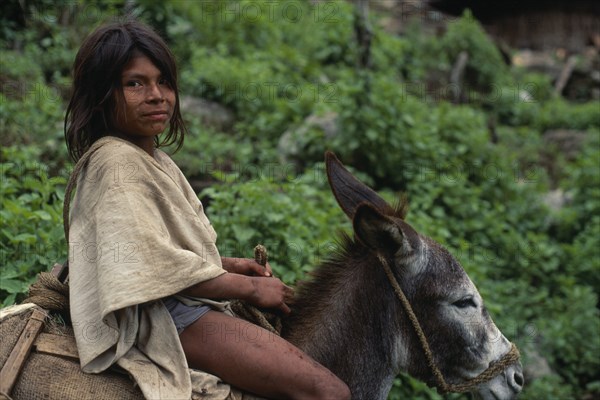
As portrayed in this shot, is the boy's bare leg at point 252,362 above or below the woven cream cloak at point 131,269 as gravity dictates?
below

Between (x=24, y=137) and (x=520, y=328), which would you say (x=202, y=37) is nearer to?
(x=24, y=137)

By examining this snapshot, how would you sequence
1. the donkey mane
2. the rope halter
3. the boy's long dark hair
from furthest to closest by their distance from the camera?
1. the donkey mane
2. the rope halter
3. the boy's long dark hair

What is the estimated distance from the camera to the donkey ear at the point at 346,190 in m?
2.97

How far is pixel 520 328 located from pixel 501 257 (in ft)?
4.38

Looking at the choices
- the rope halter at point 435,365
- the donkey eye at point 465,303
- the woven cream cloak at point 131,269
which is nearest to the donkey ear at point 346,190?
the rope halter at point 435,365

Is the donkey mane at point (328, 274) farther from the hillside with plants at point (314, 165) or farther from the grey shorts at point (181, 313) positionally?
the hillside with plants at point (314, 165)

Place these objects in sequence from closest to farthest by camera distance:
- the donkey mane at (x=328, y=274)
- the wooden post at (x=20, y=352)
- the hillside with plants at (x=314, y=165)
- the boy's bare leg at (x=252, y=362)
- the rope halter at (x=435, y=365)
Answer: the wooden post at (x=20, y=352), the boy's bare leg at (x=252, y=362), the rope halter at (x=435, y=365), the donkey mane at (x=328, y=274), the hillside with plants at (x=314, y=165)

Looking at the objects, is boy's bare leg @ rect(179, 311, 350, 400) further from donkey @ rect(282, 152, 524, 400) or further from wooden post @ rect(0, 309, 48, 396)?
wooden post @ rect(0, 309, 48, 396)

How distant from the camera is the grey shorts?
97.2 inches

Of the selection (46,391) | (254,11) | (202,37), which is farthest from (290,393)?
(254,11)

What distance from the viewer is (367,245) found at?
9.05ft

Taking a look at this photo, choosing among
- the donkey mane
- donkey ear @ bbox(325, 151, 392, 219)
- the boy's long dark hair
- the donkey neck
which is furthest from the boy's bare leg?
the boy's long dark hair

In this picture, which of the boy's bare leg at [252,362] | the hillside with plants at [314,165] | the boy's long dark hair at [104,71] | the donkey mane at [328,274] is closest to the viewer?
the boy's bare leg at [252,362]

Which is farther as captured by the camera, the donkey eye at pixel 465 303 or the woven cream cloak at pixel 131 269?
the donkey eye at pixel 465 303
